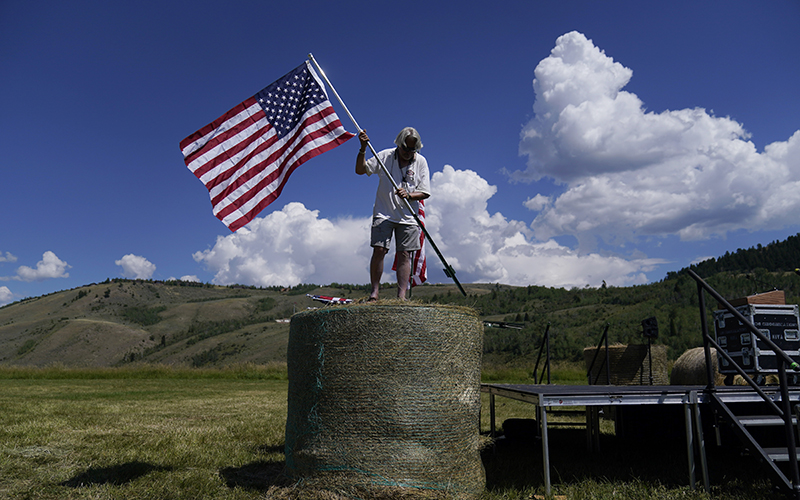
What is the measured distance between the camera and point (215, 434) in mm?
7566

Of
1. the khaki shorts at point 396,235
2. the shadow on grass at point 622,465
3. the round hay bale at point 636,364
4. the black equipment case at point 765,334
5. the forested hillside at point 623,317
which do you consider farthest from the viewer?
the forested hillside at point 623,317

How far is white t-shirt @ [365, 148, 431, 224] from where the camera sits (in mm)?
5293

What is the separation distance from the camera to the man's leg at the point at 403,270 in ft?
17.2

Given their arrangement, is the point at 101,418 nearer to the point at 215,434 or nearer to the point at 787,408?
the point at 215,434

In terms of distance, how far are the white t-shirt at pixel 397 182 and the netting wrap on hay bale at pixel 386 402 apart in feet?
4.18

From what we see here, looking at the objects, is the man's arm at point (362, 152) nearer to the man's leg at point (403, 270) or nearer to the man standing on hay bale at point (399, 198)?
the man standing on hay bale at point (399, 198)

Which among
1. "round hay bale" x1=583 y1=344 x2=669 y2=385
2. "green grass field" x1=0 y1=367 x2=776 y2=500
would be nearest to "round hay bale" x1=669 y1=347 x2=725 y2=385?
"round hay bale" x1=583 y1=344 x2=669 y2=385

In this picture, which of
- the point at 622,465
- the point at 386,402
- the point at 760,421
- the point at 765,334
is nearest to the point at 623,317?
the point at 765,334

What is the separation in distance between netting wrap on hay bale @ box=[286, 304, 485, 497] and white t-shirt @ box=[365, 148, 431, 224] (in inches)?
50.1

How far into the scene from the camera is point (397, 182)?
539 cm

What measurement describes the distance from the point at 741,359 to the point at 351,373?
18.1 feet

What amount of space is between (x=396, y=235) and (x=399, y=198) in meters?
0.38

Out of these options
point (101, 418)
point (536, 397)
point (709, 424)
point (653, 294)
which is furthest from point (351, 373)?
point (653, 294)

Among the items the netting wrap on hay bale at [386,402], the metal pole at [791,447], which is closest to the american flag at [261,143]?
the netting wrap on hay bale at [386,402]
